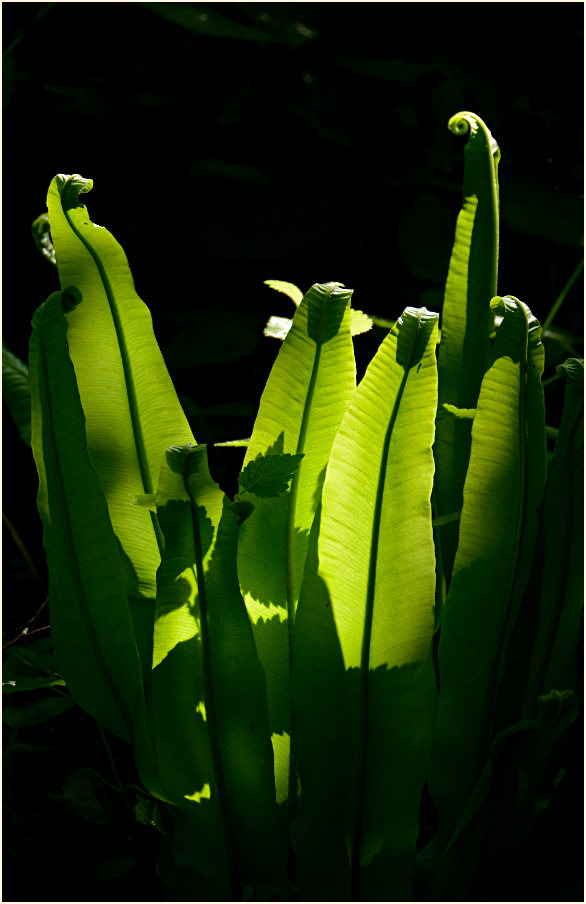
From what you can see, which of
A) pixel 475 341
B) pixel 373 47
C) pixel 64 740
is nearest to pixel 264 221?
pixel 373 47

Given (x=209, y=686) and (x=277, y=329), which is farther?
(x=277, y=329)

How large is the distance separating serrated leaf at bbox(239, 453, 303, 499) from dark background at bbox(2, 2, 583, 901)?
0.36 metres

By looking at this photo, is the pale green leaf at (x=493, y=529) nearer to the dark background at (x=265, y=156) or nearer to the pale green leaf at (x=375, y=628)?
the pale green leaf at (x=375, y=628)

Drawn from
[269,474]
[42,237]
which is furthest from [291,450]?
[42,237]

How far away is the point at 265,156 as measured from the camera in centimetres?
104

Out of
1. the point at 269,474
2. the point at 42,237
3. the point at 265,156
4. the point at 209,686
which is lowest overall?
the point at 209,686

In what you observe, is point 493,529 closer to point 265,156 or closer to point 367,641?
point 367,641

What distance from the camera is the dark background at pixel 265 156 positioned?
87 centimetres

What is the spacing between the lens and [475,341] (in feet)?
1.76

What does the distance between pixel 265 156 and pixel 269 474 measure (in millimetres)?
759

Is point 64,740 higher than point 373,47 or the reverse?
the reverse

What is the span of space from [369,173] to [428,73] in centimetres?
13

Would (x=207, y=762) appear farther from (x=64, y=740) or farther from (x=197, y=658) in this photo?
(x=64, y=740)

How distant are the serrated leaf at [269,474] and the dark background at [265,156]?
0.36m
